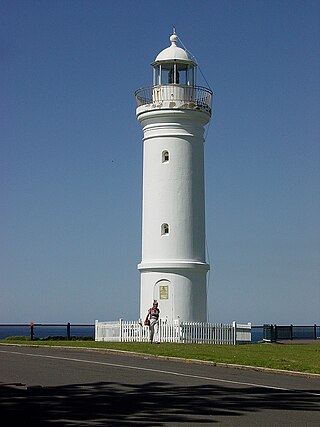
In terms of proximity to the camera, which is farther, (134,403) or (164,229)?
(164,229)

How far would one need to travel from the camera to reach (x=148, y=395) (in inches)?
586

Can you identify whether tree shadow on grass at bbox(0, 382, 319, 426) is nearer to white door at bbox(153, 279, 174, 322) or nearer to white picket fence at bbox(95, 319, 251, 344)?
white picket fence at bbox(95, 319, 251, 344)

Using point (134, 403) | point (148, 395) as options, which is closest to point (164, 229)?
point (148, 395)

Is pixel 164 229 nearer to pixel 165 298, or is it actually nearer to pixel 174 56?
pixel 165 298

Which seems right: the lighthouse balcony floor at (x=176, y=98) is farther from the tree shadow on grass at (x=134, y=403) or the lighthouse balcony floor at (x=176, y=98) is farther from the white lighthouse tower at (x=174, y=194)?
the tree shadow on grass at (x=134, y=403)

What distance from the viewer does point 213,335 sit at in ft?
117

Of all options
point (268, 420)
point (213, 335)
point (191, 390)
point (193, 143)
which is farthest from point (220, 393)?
point (193, 143)

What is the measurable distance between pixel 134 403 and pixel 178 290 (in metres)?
23.6

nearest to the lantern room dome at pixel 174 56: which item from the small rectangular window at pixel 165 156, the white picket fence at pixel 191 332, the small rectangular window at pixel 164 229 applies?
the small rectangular window at pixel 165 156

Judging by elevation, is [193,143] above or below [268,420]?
above

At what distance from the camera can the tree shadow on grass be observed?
39.7 ft

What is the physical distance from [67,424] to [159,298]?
2604 cm

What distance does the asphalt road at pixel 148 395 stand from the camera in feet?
40.2

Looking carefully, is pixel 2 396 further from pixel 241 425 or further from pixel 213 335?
pixel 213 335
